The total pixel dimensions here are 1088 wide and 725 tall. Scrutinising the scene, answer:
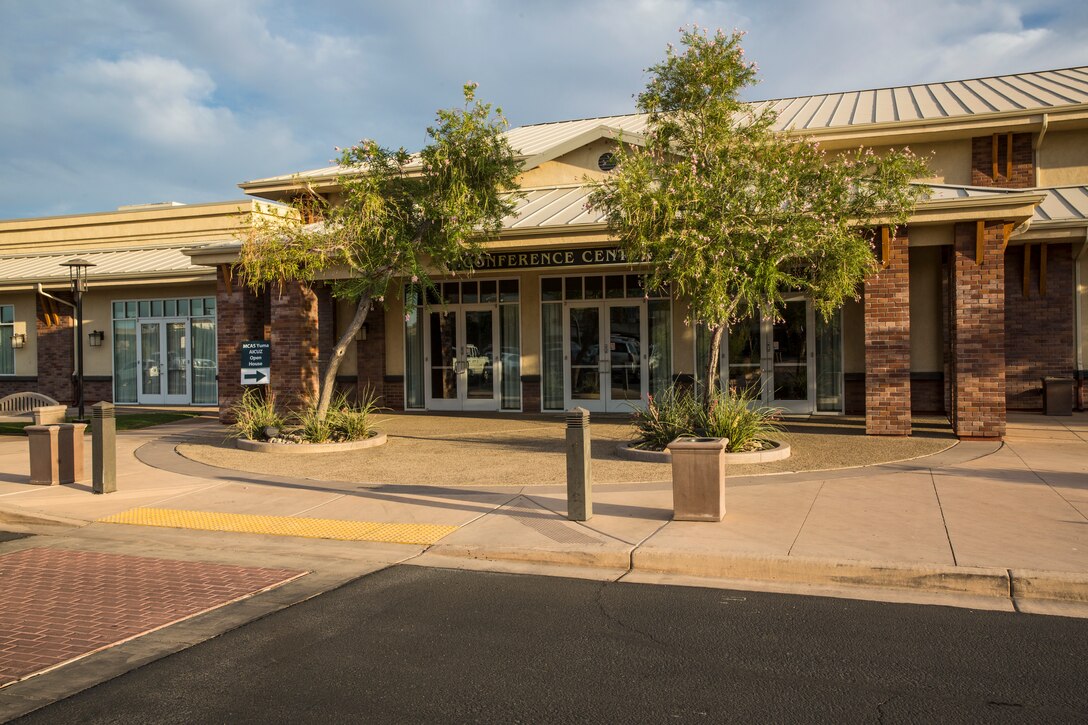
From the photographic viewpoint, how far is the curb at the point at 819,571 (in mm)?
5977

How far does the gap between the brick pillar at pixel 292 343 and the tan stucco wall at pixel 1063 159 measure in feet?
49.9

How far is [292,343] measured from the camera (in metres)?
16.5

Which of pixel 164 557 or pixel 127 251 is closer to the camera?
pixel 164 557

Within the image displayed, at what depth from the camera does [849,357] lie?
1664cm

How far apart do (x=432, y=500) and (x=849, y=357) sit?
10.3 meters

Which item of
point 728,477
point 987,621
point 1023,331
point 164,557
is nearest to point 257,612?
point 164,557

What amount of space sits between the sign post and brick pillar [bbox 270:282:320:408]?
4.50ft

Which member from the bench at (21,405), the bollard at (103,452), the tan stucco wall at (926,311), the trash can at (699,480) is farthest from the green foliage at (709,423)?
the bench at (21,405)

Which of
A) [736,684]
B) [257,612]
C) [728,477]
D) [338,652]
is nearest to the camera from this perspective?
[736,684]

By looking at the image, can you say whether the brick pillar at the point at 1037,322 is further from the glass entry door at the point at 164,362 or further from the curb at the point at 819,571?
the glass entry door at the point at 164,362

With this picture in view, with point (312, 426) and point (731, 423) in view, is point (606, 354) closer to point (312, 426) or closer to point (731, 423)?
point (312, 426)

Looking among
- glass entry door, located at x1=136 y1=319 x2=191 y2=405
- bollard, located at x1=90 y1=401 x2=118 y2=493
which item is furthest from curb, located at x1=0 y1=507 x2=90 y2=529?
glass entry door, located at x1=136 y1=319 x2=191 y2=405

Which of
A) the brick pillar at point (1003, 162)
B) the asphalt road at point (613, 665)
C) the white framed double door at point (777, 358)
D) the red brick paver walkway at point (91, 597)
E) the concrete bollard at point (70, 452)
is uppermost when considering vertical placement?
the brick pillar at point (1003, 162)

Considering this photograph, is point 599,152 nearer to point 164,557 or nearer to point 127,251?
point 164,557
